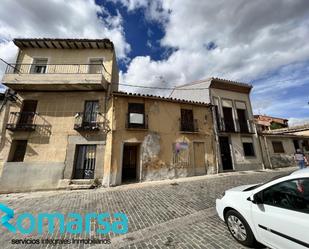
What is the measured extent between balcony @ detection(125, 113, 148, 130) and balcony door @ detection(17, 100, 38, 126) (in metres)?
6.39

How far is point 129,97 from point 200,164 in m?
7.40

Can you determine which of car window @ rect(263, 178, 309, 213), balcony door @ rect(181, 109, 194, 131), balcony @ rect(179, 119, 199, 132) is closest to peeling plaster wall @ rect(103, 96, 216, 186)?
balcony @ rect(179, 119, 199, 132)

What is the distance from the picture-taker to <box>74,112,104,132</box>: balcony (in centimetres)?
962

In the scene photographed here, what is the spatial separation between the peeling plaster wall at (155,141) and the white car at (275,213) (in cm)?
723

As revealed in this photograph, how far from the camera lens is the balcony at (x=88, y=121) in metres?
9.62

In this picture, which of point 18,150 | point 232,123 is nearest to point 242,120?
point 232,123

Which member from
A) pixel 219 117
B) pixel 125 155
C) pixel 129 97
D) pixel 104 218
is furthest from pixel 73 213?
pixel 219 117

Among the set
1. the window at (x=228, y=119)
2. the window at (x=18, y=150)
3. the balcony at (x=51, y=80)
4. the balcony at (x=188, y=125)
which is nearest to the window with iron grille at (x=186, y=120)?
the balcony at (x=188, y=125)

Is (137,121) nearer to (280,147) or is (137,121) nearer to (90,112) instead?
(90,112)

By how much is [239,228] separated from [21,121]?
509 inches

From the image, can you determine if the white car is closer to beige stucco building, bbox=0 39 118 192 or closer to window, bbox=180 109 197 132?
beige stucco building, bbox=0 39 118 192

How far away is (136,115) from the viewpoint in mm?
10695

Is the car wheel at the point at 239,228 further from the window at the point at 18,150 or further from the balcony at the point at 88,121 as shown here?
the window at the point at 18,150

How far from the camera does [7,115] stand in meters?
9.76
